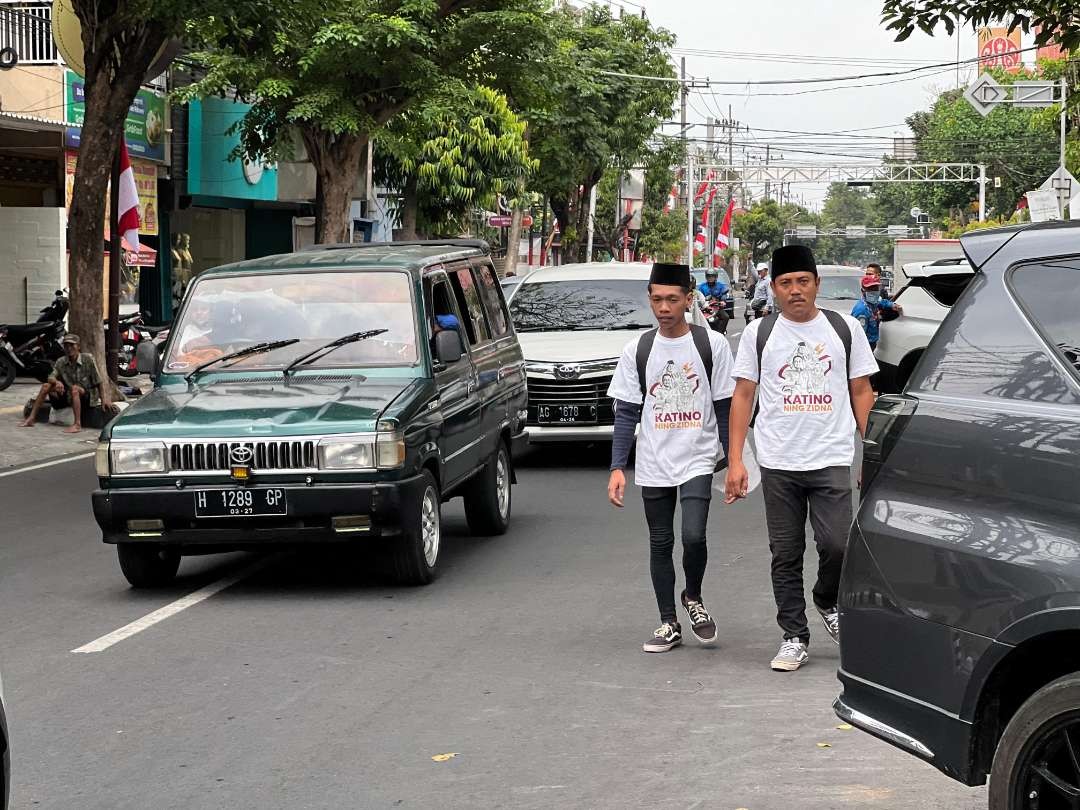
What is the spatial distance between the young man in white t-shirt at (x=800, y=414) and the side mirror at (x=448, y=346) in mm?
2871

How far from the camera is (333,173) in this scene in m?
26.1

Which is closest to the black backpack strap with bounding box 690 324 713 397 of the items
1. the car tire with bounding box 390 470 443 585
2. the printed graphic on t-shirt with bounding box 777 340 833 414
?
the printed graphic on t-shirt with bounding box 777 340 833 414

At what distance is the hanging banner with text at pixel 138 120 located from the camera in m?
26.3

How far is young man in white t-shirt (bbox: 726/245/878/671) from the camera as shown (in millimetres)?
7059

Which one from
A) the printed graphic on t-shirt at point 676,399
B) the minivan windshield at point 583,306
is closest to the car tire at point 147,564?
the printed graphic on t-shirt at point 676,399

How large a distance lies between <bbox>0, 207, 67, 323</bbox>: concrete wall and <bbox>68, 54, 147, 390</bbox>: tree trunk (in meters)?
7.64

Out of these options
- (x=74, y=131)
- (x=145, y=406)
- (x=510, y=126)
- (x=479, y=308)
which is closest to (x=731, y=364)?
(x=145, y=406)

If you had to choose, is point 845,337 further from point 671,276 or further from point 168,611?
point 168,611

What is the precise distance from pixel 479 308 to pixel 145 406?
3.11 meters

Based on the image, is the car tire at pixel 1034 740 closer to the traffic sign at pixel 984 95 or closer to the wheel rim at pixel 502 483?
the wheel rim at pixel 502 483

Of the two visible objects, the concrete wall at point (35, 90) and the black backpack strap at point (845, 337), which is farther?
the concrete wall at point (35, 90)

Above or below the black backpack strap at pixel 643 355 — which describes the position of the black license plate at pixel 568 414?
below

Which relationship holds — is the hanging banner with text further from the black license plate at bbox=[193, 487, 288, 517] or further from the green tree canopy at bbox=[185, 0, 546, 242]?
the black license plate at bbox=[193, 487, 288, 517]

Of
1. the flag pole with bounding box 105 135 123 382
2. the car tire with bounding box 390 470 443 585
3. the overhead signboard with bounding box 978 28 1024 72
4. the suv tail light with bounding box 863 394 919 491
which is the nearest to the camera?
the suv tail light with bounding box 863 394 919 491
